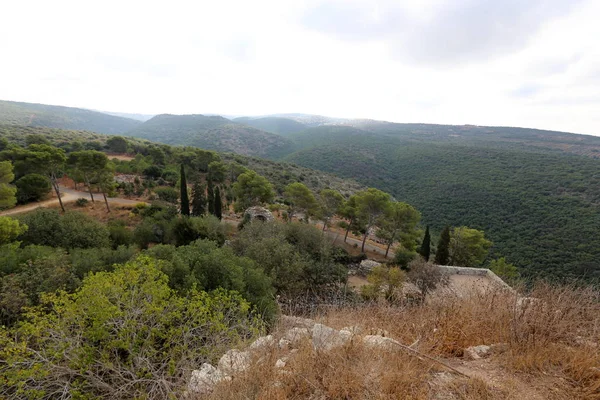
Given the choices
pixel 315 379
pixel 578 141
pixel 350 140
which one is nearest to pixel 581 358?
pixel 315 379

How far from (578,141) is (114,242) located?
14374 cm

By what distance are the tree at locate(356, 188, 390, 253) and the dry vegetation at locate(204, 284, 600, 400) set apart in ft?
70.4

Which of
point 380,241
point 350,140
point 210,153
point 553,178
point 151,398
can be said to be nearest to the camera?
point 151,398

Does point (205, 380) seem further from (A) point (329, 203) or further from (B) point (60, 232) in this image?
(A) point (329, 203)

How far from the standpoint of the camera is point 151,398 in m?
4.18

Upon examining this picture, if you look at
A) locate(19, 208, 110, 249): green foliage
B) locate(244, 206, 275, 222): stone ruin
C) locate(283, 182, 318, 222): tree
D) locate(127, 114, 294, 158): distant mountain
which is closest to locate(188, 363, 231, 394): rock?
locate(19, 208, 110, 249): green foliage

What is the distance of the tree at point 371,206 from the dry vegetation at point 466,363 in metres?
21.5

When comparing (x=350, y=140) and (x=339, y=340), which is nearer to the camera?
(x=339, y=340)

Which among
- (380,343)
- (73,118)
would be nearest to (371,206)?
(380,343)

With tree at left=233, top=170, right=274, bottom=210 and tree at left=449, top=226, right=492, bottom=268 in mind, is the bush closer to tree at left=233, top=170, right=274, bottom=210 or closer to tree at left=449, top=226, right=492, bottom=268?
tree at left=233, top=170, right=274, bottom=210

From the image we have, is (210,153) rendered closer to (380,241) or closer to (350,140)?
(380,241)

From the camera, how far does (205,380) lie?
162 inches

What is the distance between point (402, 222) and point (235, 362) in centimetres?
2556

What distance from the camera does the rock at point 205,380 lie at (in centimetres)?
389
